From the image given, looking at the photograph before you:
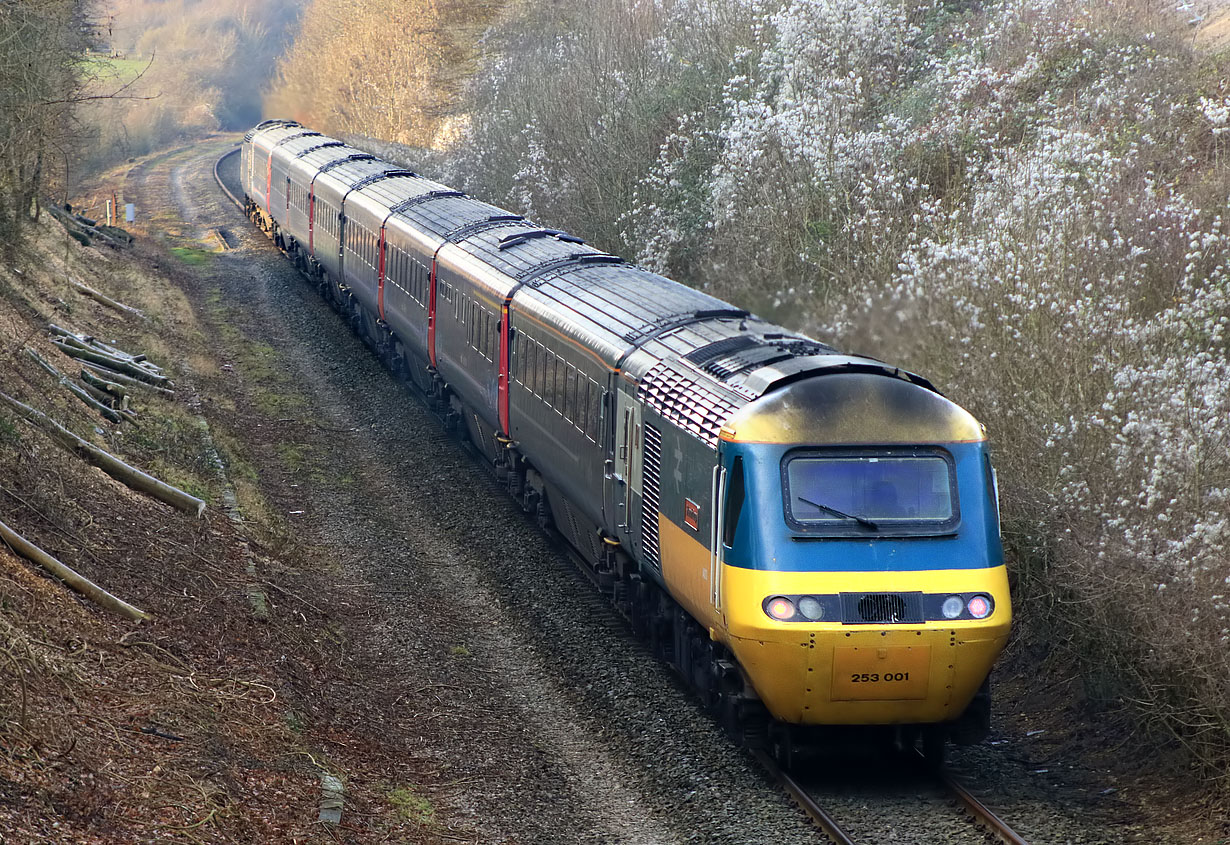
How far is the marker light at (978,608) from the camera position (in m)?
9.02

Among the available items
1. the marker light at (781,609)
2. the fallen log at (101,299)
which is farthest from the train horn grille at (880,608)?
the fallen log at (101,299)

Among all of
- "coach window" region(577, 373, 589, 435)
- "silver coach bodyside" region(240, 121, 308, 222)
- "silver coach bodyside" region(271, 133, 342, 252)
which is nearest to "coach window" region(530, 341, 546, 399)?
"coach window" region(577, 373, 589, 435)

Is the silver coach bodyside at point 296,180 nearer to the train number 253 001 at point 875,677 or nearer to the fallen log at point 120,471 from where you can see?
the fallen log at point 120,471

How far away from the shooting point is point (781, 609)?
8.97m

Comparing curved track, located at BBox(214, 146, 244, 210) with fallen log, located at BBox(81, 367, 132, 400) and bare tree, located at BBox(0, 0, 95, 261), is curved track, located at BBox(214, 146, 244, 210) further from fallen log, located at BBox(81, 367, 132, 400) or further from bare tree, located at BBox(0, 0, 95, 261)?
fallen log, located at BBox(81, 367, 132, 400)

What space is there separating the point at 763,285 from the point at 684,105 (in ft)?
27.9

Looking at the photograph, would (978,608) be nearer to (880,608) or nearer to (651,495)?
(880,608)

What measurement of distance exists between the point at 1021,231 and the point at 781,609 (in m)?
6.85

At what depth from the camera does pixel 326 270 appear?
29484 millimetres

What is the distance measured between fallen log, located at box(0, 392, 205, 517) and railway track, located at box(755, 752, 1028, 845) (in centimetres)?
746

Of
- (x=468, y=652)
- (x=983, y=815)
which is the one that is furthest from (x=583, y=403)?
(x=983, y=815)

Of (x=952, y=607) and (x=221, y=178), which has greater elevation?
(x=952, y=607)

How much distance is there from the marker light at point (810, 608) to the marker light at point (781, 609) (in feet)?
0.20

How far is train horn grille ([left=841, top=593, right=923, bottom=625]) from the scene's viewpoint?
8.91 metres
